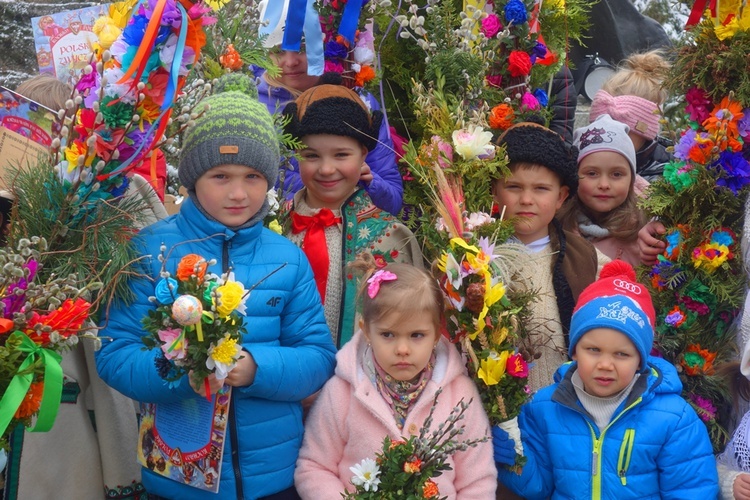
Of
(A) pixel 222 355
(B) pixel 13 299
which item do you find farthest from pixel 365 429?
(B) pixel 13 299

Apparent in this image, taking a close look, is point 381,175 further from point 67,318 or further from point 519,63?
point 67,318

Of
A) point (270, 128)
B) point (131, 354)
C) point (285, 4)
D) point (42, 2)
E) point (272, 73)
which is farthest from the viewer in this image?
point (42, 2)

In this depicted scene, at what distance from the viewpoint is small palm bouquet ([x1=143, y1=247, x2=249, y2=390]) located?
263 cm

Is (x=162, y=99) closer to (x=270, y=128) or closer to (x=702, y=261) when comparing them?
(x=270, y=128)

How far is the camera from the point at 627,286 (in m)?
3.41

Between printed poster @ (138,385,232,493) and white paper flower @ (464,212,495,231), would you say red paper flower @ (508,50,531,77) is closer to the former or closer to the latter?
white paper flower @ (464,212,495,231)

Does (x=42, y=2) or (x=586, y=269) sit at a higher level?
(x=42, y=2)

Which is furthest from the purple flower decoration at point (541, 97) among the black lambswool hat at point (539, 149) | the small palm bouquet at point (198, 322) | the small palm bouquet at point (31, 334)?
the small palm bouquet at point (31, 334)

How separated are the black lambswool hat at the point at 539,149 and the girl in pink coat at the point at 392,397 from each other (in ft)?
2.62

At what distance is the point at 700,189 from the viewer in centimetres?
373

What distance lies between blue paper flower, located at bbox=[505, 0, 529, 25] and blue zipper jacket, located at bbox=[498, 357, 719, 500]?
1.70 metres

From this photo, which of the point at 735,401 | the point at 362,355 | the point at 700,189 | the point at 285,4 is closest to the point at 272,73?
the point at 285,4

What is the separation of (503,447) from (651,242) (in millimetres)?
1223

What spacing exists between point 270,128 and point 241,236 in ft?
1.39
